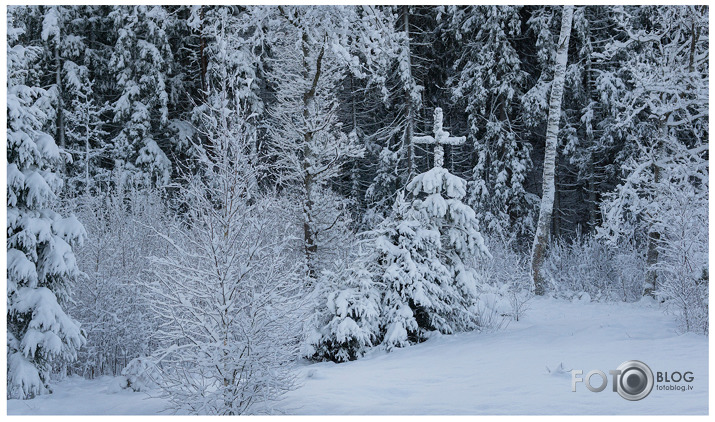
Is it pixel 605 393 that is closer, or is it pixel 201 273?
pixel 201 273

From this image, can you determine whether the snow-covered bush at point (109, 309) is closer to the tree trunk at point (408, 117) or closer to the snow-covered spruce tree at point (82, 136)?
the snow-covered spruce tree at point (82, 136)

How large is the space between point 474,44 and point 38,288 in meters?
14.8

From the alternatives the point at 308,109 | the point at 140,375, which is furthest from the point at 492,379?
the point at 308,109

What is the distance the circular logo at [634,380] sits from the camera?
5.43 m

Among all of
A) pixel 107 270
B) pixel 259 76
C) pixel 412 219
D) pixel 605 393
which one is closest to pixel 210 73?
pixel 259 76

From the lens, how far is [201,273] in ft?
16.1


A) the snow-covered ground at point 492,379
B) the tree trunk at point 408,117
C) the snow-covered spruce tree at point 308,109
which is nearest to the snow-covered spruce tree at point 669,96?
the snow-covered ground at point 492,379

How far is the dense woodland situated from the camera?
5164mm

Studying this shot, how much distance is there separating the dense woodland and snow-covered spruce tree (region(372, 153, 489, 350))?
0.12 ft

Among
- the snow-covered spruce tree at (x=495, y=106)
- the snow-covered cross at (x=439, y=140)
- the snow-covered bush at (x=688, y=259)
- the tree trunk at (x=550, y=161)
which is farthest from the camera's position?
the snow-covered spruce tree at (x=495, y=106)

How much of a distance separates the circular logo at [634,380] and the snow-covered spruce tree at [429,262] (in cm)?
339

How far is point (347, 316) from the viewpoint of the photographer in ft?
28.1

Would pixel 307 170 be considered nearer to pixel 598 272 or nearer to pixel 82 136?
pixel 82 136

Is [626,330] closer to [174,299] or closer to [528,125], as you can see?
[174,299]
